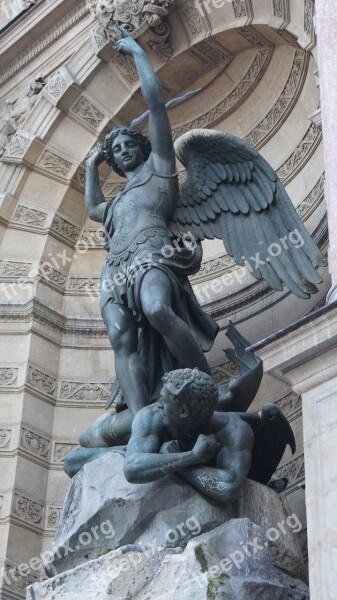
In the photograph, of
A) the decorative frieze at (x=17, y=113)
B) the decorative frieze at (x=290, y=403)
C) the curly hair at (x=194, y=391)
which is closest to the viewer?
the curly hair at (x=194, y=391)

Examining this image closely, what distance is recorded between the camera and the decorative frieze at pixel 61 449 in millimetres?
8258

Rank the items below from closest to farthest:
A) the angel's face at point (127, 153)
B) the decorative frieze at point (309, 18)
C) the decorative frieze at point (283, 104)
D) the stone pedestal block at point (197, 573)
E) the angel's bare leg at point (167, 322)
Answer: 1. the stone pedestal block at point (197, 573)
2. the angel's bare leg at point (167, 322)
3. the angel's face at point (127, 153)
4. the decorative frieze at point (309, 18)
5. the decorative frieze at point (283, 104)

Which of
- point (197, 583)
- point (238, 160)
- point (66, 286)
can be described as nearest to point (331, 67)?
point (238, 160)

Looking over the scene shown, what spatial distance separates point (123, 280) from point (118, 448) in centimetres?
92

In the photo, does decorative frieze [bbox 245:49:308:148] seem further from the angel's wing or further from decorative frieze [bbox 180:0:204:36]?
the angel's wing

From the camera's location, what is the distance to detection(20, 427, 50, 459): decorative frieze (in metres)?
8.15

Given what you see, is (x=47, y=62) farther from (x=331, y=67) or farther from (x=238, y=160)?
(x=331, y=67)

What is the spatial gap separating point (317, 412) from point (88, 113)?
15.8ft

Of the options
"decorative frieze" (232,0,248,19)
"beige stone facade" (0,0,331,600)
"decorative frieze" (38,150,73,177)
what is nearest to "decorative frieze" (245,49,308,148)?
"beige stone facade" (0,0,331,600)

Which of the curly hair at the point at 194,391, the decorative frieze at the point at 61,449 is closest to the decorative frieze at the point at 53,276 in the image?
the decorative frieze at the point at 61,449

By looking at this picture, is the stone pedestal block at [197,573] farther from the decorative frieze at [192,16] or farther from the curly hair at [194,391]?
the decorative frieze at [192,16]

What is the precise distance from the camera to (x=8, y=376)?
331 inches

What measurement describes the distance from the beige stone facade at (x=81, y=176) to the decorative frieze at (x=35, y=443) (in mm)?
11

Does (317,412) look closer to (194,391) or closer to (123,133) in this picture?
(194,391)
